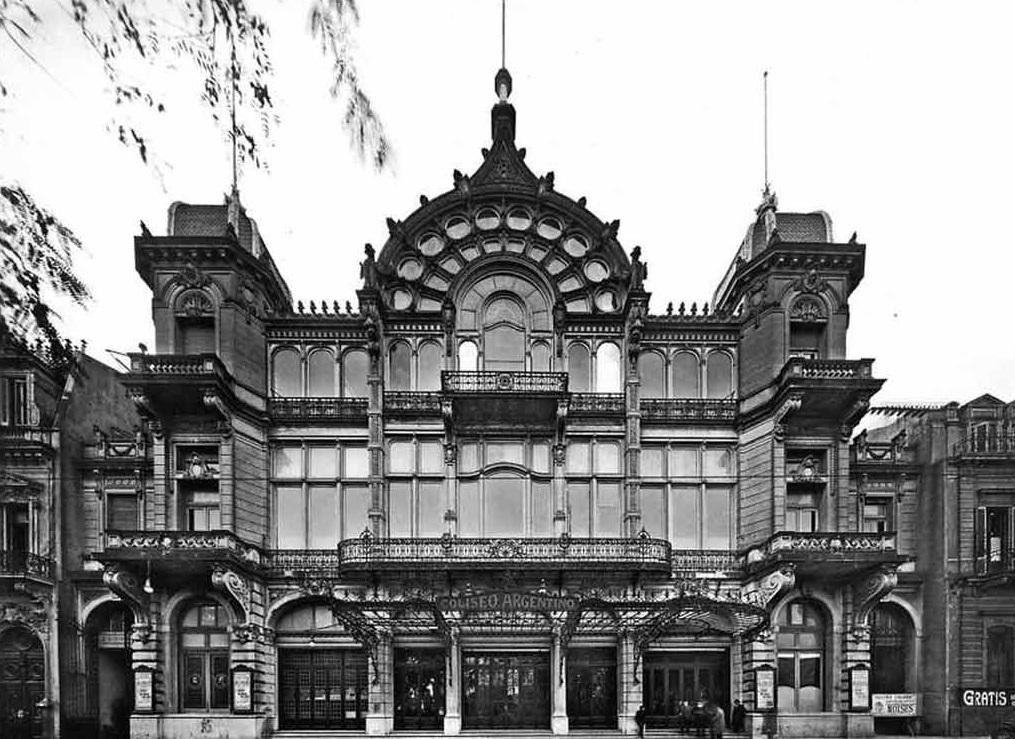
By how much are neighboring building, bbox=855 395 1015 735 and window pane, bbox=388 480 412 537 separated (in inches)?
673

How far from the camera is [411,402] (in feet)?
109

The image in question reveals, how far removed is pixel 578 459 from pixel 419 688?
33.3 ft

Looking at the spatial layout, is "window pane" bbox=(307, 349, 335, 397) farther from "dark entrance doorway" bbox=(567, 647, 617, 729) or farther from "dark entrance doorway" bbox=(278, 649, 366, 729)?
"dark entrance doorway" bbox=(567, 647, 617, 729)

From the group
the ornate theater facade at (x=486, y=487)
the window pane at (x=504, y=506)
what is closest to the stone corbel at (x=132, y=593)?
the ornate theater facade at (x=486, y=487)

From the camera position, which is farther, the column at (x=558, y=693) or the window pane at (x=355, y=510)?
the window pane at (x=355, y=510)

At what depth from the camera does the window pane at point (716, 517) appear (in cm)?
3319

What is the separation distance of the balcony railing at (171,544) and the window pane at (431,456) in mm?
7339

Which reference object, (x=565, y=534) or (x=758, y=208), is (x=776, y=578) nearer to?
(x=565, y=534)

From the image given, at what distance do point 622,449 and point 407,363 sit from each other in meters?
8.73

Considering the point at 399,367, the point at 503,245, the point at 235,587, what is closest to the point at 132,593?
the point at 235,587

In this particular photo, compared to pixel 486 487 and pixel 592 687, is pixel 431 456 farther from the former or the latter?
pixel 592 687

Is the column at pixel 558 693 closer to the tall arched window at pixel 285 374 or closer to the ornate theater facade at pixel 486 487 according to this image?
the ornate theater facade at pixel 486 487

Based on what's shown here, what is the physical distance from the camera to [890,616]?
3381 centimetres

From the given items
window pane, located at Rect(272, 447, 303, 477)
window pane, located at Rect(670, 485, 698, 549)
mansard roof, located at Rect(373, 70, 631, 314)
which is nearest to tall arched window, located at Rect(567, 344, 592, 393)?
mansard roof, located at Rect(373, 70, 631, 314)
